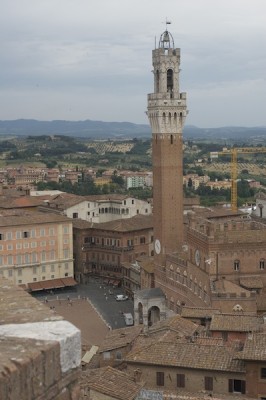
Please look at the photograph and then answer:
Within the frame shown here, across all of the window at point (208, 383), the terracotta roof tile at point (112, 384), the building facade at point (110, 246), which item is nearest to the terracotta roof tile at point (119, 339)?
the window at point (208, 383)

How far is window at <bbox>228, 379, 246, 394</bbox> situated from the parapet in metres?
15.9

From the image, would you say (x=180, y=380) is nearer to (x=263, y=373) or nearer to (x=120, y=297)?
(x=263, y=373)

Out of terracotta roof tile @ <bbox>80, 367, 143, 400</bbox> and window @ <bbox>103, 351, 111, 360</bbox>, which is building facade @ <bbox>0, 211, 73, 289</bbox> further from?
terracotta roof tile @ <bbox>80, 367, 143, 400</bbox>

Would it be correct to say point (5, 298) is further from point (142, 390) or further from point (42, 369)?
point (142, 390)

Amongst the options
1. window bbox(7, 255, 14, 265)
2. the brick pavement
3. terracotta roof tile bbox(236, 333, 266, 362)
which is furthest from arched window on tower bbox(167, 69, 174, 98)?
terracotta roof tile bbox(236, 333, 266, 362)

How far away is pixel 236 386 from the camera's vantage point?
62.2 ft

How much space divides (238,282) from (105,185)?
77.5m

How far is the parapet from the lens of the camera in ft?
10.0

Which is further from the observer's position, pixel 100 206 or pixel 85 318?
pixel 100 206

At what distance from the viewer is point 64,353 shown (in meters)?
3.46

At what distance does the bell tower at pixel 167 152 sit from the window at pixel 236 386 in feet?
86.4

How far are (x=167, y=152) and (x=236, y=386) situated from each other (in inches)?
1109

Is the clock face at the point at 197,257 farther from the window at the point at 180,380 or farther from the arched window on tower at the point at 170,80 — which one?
the window at the point at 180,380

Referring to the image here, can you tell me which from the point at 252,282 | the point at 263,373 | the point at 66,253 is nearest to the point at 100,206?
the point at 66,253
